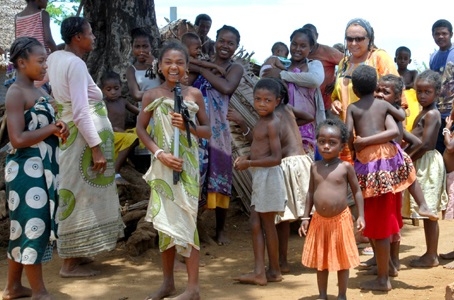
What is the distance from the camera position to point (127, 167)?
783 centimetres

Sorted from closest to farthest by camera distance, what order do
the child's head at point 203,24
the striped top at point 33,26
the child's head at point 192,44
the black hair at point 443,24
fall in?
the child's head at point 192,44 → the striped top at point 33,26 → the black hair at point 443,24 → the child's head at point 203,24

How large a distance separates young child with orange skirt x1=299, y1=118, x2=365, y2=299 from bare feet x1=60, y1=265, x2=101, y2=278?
1.94m

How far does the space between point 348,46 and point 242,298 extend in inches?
92.2

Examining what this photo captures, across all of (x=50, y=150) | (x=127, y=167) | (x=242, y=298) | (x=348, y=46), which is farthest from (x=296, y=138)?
(x=127, y=167)

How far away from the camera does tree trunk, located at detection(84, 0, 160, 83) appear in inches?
340

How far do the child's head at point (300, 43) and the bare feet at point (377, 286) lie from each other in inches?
93.8

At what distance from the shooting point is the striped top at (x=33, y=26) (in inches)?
273

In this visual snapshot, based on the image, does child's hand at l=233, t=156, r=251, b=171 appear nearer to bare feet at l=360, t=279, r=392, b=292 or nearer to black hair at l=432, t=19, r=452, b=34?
bare feet at l=360, t=279, r=392, b=292

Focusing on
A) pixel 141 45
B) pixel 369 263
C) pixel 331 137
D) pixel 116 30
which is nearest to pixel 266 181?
pixel 331 137

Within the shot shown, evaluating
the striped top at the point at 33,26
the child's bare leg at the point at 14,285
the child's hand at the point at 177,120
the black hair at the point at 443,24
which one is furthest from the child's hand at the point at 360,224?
the black hair at the point at 443,24

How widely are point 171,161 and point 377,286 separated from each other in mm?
1817

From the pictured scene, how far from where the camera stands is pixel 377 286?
5.31 metres

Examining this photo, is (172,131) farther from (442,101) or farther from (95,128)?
(442,101)

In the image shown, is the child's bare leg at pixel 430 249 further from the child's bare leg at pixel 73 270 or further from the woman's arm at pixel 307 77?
the child's bare leg at pixel 73 270
